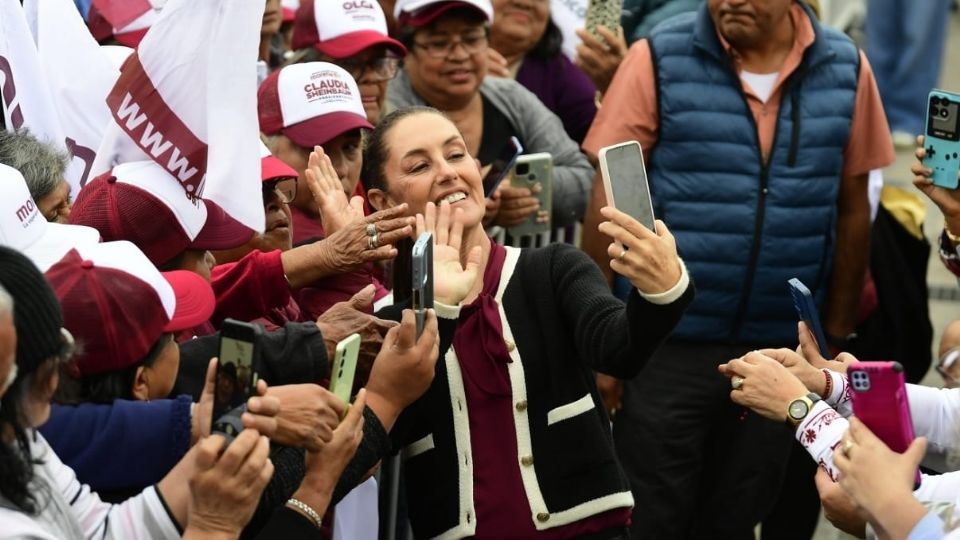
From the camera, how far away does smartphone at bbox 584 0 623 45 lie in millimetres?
6523

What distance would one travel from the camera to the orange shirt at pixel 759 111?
5547mm

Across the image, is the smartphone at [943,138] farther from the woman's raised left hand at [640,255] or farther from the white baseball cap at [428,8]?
the white baseball cap at [428,8]

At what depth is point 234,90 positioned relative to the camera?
162 inches

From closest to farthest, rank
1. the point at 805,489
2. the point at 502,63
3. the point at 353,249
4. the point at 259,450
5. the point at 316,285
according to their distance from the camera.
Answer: the point at 259,450 → the point at 353,249 → the point at 316,285 → the point at 805,489 → the point at 502,63

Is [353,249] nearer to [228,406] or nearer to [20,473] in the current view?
[228,406]

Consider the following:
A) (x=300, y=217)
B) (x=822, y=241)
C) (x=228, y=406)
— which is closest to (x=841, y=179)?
(x=822, y=241)

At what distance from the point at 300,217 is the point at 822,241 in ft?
6.09

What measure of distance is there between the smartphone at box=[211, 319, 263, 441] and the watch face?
1229 millimetres

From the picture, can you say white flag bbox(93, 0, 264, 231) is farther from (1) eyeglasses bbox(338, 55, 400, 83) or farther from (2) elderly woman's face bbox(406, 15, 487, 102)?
(2) elderly woman's face bbox(406, 15, 487, 102)

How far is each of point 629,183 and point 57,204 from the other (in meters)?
1.42

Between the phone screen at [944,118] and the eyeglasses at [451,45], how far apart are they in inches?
74.0

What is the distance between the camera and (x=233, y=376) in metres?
2.93

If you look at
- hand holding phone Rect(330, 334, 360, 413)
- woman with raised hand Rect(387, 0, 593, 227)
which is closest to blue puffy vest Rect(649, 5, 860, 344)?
woman with raised hand Rect(387, 0, 593, 227)

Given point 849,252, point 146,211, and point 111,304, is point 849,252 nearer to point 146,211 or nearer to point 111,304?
point 146,211
